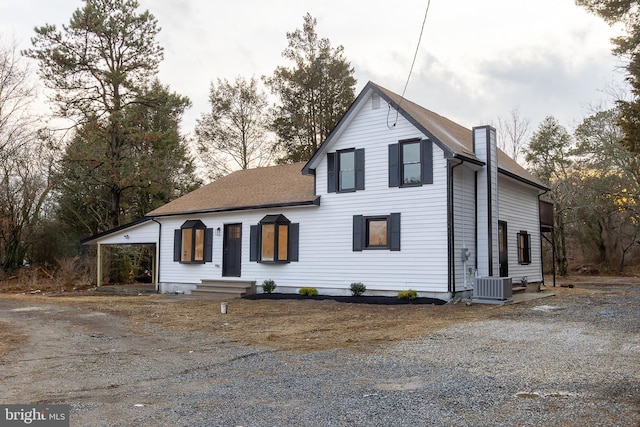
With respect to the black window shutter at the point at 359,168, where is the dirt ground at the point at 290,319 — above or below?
below

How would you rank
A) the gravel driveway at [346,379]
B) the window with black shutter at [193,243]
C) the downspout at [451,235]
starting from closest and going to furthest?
the gravel driveway at [346,379] < the downspout at [451,235] < the window with black shutter at [193,243]

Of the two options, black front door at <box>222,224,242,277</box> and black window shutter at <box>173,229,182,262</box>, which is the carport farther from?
black front door at <box>222,224,242,277</box>

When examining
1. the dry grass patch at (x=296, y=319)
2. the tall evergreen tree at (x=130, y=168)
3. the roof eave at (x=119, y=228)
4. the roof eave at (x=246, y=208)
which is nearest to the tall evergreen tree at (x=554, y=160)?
the roof eave at (x=246, y=208)

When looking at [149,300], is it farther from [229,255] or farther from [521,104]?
[521,104]

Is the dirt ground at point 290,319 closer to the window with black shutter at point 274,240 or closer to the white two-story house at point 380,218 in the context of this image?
the white two-story house at point 380,218

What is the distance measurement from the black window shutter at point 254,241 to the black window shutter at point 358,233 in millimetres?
3872

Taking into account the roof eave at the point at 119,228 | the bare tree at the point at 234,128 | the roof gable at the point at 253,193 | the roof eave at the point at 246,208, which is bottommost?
the roof eave at the point at 119,228

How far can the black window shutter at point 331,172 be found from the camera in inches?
660

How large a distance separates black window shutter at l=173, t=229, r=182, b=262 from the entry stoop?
5.36 ft

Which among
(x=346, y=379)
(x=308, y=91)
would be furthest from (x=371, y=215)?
(x=308, y=91)

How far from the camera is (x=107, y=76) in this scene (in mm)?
24672

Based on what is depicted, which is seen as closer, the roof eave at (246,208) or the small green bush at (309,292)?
the small green bush at (309,292)

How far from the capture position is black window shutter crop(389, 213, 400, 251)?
49.9ft

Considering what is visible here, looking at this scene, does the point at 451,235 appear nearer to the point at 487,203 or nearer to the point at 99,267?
the point at 487,203
